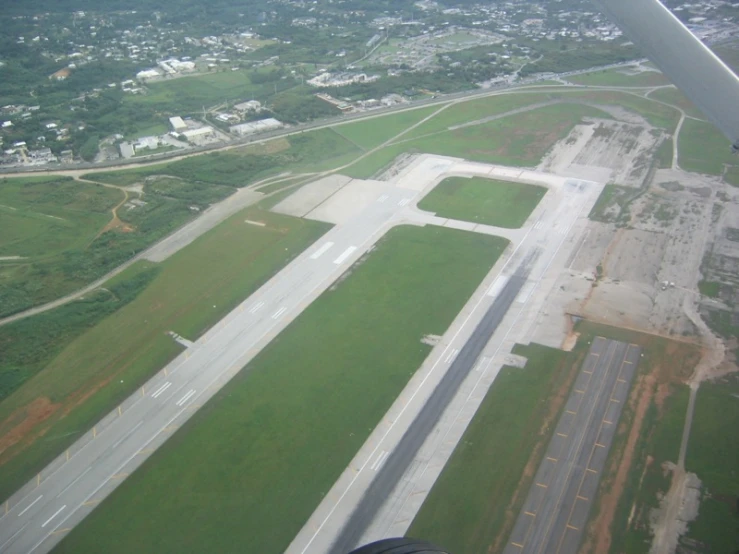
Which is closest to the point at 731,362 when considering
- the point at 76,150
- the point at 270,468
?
the point at 270,468

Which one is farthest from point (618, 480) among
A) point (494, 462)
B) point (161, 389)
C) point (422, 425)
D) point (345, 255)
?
point (345, 255)

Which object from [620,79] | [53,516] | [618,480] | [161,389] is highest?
[53,516]

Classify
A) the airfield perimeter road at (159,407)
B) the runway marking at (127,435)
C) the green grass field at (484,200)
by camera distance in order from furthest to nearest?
the green grass field at (484,200) < the runway marking at (127,435) < the airfield perimeter road at (159,407)

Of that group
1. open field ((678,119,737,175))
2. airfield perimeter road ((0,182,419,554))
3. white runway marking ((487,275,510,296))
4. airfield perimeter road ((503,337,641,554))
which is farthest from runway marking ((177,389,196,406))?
open field ((678,119,737,175))

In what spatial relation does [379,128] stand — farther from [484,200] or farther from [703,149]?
[703,149]

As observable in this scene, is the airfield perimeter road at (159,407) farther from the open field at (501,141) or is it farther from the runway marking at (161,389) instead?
the open field at (501,141)

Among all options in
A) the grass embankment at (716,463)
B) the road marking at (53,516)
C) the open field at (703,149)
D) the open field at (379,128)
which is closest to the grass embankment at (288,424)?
the road marking at (53,516)

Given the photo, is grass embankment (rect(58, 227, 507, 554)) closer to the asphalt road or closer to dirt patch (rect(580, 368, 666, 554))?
the asphalt road
